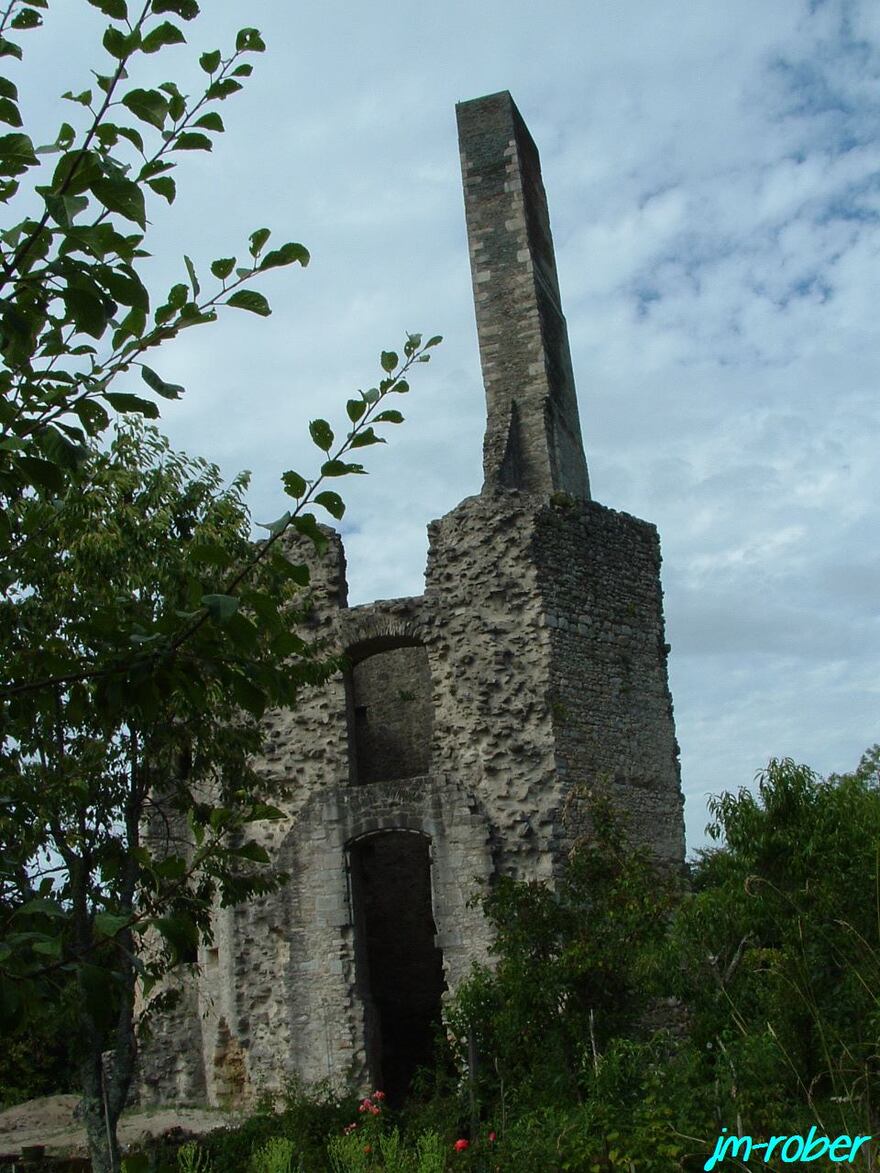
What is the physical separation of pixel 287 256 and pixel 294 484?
0.63 metres

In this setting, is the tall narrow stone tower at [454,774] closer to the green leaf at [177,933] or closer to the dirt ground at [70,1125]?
the dirt ground at [70,1125]

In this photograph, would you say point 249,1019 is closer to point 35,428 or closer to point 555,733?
point 555,733

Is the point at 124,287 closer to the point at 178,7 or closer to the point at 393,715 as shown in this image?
the point at 178,7

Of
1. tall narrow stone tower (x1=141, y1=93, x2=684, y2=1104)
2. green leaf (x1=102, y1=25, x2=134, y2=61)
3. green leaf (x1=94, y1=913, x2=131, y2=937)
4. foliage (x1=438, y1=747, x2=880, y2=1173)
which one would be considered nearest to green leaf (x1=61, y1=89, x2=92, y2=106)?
green leaf (x1=102, y1=25, x2=134, y2=61)

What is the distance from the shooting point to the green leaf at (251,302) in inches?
125

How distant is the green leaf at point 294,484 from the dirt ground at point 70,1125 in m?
10.8

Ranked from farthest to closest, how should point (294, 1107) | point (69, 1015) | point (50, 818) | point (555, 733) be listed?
point (555, 733) → point (294, 1107) → point (50, 818) → point (69, 1015)

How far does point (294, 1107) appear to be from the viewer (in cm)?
1198

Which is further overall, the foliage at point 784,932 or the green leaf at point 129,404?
the foliage at point 784,932

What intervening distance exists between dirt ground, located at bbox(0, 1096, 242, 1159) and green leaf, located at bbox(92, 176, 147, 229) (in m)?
11.1

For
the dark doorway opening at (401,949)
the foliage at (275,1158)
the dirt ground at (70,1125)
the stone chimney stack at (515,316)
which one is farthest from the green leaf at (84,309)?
the stone chimney stack at (515,316)

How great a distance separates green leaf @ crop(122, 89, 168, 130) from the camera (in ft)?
9.53

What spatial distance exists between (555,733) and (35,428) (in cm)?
1026

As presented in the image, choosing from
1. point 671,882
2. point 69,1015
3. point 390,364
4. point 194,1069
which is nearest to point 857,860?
point 671,882
